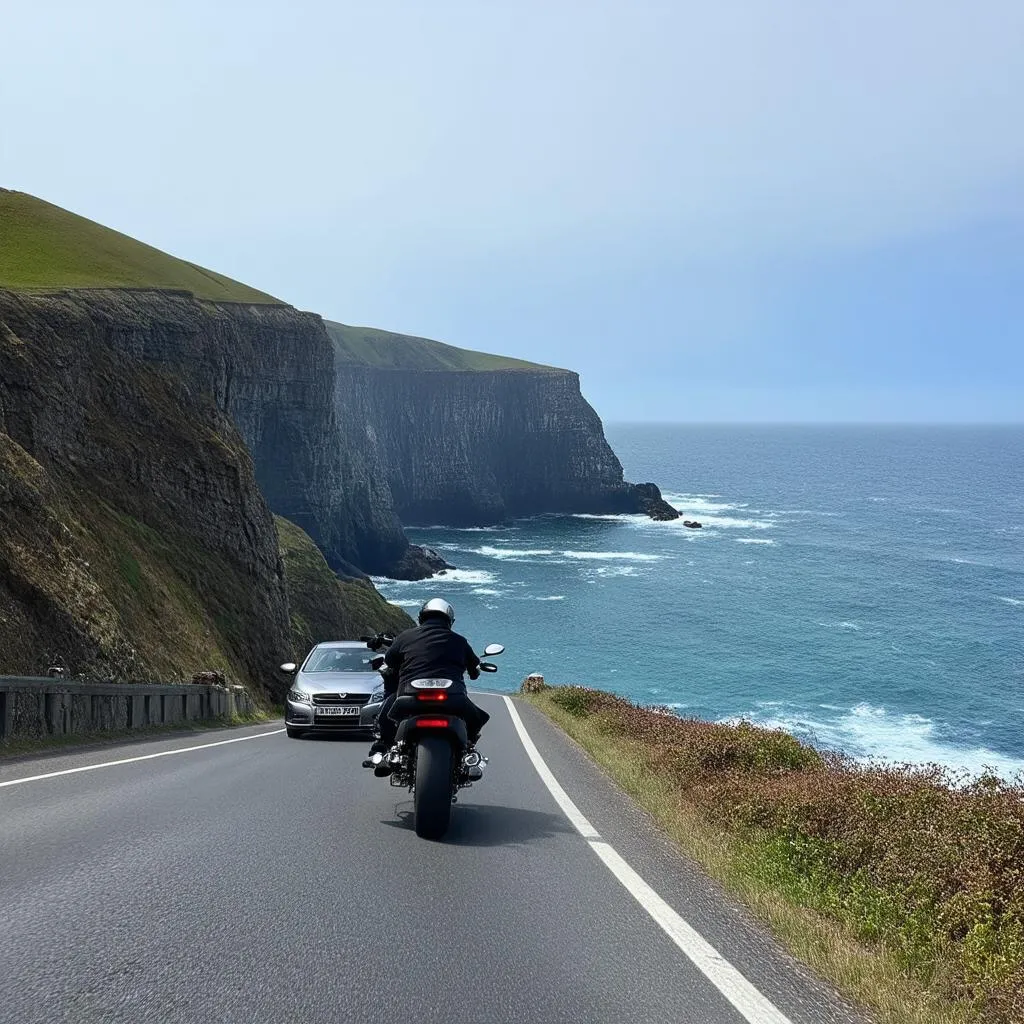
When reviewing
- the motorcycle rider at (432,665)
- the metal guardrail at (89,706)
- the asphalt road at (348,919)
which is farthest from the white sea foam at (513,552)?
the asphalt road at (348,919)

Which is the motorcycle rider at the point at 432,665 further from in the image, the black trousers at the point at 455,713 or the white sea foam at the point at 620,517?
the white sea foam at the point at 620,517

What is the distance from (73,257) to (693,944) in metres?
58.1

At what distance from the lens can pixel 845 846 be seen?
23.2 feet

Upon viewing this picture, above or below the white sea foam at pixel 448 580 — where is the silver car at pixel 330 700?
above

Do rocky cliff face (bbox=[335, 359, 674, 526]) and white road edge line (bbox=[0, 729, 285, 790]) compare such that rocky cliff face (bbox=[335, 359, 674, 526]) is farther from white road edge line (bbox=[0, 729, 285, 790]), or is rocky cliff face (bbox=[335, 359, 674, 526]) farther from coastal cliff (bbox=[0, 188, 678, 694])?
white road edge line (bbox=[0, 729, 285, 790])

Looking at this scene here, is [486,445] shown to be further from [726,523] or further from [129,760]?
[129,760]

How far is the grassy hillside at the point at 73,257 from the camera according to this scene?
1882 inches

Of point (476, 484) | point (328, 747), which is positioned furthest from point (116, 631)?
point (476, 484)

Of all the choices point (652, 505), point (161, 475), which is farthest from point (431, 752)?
point (652, 505)

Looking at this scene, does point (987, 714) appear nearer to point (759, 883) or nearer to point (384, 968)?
point (759, 883)

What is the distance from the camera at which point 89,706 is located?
16.7 meters

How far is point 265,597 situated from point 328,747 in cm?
2536

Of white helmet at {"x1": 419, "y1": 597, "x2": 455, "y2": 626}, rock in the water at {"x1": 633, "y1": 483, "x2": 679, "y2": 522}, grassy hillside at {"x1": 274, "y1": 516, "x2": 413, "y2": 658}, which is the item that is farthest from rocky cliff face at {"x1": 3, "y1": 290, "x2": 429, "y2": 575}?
rock in the water at {"x1": 633, "y1": 483, "x2": 679, "y2": 522}

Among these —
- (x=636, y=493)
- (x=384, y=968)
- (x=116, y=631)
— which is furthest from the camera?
(x=636, y=493)
